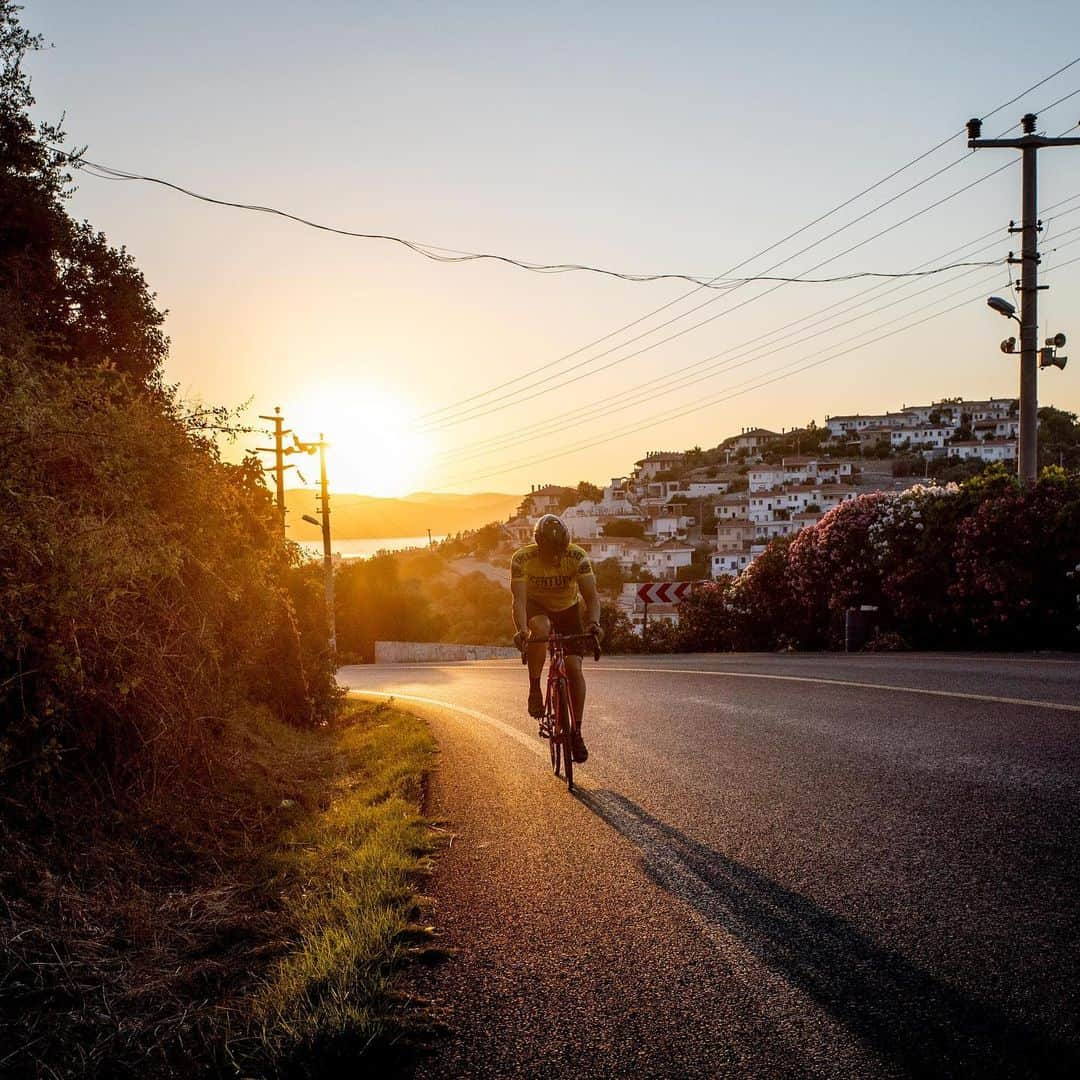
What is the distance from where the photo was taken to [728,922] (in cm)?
422

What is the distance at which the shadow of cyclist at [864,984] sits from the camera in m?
2.97

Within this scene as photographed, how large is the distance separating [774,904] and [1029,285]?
21.6 m

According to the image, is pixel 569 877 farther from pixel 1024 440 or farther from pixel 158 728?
pixel 1024 440

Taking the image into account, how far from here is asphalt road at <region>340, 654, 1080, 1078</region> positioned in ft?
10.3

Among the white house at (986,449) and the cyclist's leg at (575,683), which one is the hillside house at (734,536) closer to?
the white house at (986,449)

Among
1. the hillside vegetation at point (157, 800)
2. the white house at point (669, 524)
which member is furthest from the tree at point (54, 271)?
the white house at point (669, 524)

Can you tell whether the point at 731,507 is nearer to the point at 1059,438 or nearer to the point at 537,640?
the point at 1059,438

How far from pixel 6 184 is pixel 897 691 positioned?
43.6 ft

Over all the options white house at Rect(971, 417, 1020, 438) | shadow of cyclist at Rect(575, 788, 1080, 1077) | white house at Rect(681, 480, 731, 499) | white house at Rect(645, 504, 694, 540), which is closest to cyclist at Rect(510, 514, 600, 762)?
shadow of cyclist at Rect(575, 788, 1080, 1077)

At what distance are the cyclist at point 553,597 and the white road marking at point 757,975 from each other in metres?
1.72

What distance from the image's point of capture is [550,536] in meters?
7.45

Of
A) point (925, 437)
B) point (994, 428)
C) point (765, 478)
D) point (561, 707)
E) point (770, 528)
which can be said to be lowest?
point (561, 707)

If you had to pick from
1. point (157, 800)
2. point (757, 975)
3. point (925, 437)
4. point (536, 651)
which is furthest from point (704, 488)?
point (757, 975)

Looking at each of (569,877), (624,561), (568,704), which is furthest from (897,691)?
(624,561)
